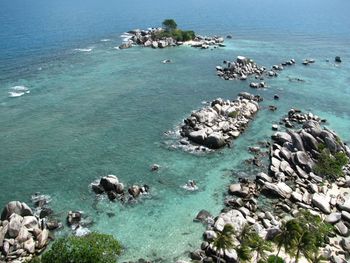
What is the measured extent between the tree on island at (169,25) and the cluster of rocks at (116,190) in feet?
425

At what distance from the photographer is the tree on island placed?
184 m

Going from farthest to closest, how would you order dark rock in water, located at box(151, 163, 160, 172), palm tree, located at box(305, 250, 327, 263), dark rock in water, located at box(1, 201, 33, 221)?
1. dark rock in water, located at box(151, 163, 160, 172)
2. dark rock in water, located at box(1, 201, 33, 221)
3. palm tree, located at box(305, 250, 327, 263)

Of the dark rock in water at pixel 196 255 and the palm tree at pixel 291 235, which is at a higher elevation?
the palm tree at pixel 291 235

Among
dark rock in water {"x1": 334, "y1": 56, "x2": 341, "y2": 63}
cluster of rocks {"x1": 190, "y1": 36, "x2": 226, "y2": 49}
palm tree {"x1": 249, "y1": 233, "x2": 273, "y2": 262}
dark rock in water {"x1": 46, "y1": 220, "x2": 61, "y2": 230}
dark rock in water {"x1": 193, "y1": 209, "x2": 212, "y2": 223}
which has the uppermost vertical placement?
palm tree {"x1": 249, "y1": 233, "x2": 273, "y2": 262}

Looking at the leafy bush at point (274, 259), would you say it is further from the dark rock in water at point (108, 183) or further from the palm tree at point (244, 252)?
the dark rock in water at point (108, 183)

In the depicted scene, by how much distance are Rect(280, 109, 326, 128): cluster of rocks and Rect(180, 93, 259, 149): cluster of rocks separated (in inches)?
361

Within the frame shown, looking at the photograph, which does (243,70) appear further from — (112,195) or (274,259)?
(274,259)

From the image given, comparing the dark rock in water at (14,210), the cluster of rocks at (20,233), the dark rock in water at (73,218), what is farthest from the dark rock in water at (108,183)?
the dark rock in water at (14,210)

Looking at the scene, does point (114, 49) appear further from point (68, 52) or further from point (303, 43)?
point (303, 43)

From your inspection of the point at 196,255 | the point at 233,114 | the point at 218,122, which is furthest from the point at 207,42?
the point at 196,255

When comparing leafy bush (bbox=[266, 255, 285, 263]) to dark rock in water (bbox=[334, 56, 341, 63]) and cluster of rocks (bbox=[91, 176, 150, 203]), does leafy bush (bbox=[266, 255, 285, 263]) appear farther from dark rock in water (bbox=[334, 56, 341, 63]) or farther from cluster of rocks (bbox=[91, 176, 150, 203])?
dark rock in water (bbox=[334, 56, 341, 63])

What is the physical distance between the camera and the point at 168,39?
17712 cm

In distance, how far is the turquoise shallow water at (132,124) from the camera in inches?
2554

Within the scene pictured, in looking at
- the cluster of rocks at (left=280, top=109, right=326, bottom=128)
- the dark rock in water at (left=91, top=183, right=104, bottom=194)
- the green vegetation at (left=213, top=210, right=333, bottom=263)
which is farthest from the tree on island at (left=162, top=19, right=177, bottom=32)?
the green vegetation at (left=213, top=210, right=333, bottom=263)
